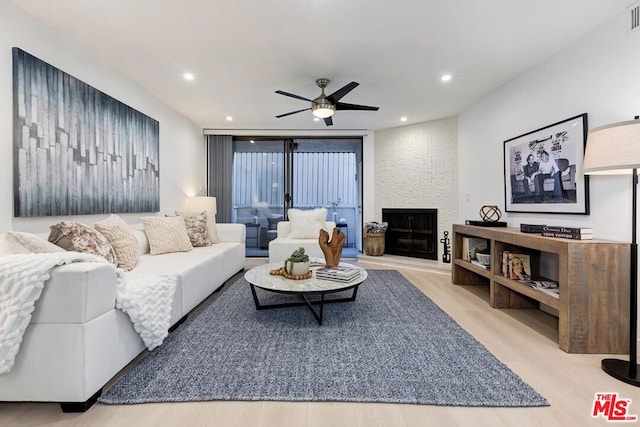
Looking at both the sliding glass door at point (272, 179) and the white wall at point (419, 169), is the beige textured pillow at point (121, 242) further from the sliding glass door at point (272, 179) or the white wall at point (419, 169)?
the white wall at point (419, 169)

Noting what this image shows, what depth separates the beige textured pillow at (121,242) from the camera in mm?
2425

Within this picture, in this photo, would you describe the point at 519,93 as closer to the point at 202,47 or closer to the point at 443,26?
the point at 443,26

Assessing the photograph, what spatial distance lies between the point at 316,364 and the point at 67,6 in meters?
2.98

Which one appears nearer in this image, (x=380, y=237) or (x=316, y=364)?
(x=316, y=364)

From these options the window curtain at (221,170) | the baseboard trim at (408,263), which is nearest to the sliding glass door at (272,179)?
the window curtain at (221,170)

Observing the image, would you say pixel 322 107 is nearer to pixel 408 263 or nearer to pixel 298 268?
pixel 298 268

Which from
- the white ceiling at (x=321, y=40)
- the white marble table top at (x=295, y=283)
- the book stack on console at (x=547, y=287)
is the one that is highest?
the white ceiling at (x=321, y=40)

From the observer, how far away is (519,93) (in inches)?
126

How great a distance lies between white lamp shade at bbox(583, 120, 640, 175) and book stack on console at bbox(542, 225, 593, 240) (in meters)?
0.47

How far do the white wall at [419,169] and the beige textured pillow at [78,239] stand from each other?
4.22 meters

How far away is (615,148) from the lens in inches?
67.1

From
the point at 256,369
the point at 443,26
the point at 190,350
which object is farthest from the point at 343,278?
the point at 443,26

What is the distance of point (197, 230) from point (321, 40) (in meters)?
2.60

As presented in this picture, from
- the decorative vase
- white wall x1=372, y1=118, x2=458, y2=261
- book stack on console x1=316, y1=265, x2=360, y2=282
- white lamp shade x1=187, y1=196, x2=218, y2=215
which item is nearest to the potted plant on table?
the decorative vase
